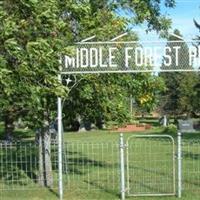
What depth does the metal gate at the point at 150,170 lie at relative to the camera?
45.8ft

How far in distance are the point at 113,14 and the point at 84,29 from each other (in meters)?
1.04

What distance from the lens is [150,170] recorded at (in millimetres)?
19141

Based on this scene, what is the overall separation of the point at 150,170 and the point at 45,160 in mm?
4731

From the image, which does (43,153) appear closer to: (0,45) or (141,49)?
(141,49)

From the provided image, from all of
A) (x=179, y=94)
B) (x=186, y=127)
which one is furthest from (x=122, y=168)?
(x=179, y=94)

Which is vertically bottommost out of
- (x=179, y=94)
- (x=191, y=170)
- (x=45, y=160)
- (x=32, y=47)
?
(x=191, y=170)

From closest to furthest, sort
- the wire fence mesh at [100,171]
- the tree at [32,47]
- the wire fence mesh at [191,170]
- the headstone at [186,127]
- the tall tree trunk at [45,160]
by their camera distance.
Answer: the tree at [32,47], the wire fence mesh at [191,170], the wire fence mesh at [100,171], the tall tree trunk at [45,160], the headstone at [186,127]

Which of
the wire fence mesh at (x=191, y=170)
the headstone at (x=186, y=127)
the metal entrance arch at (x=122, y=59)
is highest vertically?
the metal entrance arch at (x=122, y=59)

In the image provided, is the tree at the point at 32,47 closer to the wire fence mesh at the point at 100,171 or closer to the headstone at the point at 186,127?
the wire fence mesh at the point at 100,171

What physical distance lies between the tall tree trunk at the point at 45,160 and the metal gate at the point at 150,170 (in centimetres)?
190

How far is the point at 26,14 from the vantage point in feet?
35.6

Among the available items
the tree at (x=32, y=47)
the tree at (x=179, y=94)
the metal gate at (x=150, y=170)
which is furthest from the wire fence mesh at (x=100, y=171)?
the tree at (x=179, y=94)

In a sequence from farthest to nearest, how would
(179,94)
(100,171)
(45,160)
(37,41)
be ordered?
(179,94)
(100,171)
(45,160)
(37,41)

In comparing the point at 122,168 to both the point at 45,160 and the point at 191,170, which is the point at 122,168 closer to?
the point at 45,160
